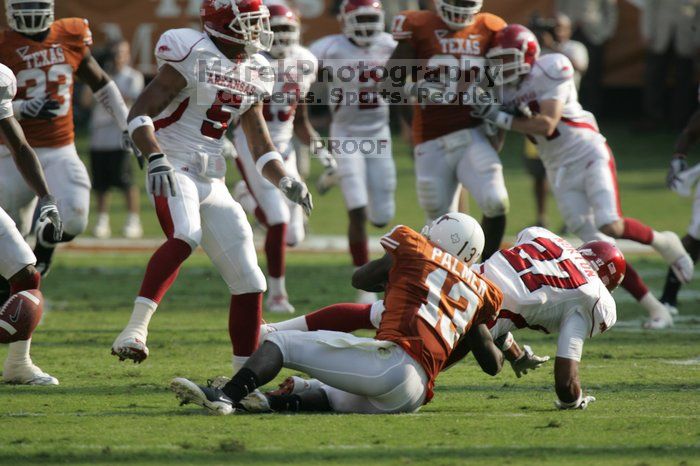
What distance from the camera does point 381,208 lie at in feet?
29.2

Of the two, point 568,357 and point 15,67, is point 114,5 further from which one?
point 568,357

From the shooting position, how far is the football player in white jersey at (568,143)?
7.59 metres

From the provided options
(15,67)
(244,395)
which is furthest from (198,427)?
(15,67)

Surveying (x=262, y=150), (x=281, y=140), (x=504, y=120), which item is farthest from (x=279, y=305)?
(x=262, y=150)

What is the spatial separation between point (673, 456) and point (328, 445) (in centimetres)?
119

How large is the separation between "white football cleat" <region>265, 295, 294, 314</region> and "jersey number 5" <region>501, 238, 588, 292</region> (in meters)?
2.87

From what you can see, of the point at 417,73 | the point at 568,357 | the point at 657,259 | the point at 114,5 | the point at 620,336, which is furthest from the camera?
the point at 114,5

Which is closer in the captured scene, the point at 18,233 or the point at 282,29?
the point at 18,233

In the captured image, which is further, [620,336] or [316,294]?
[316,294]

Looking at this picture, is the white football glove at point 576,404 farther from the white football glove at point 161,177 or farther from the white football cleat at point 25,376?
the white football cleat at point 25,376

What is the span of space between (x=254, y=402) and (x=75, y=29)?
2.88m

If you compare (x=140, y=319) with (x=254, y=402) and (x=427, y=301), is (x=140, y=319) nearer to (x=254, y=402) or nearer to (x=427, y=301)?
(x=254, y=402)

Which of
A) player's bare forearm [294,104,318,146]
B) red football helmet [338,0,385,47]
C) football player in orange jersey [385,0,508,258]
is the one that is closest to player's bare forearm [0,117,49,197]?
football player in orange jersey [385,0,508,258]

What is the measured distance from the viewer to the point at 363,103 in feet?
29.2
